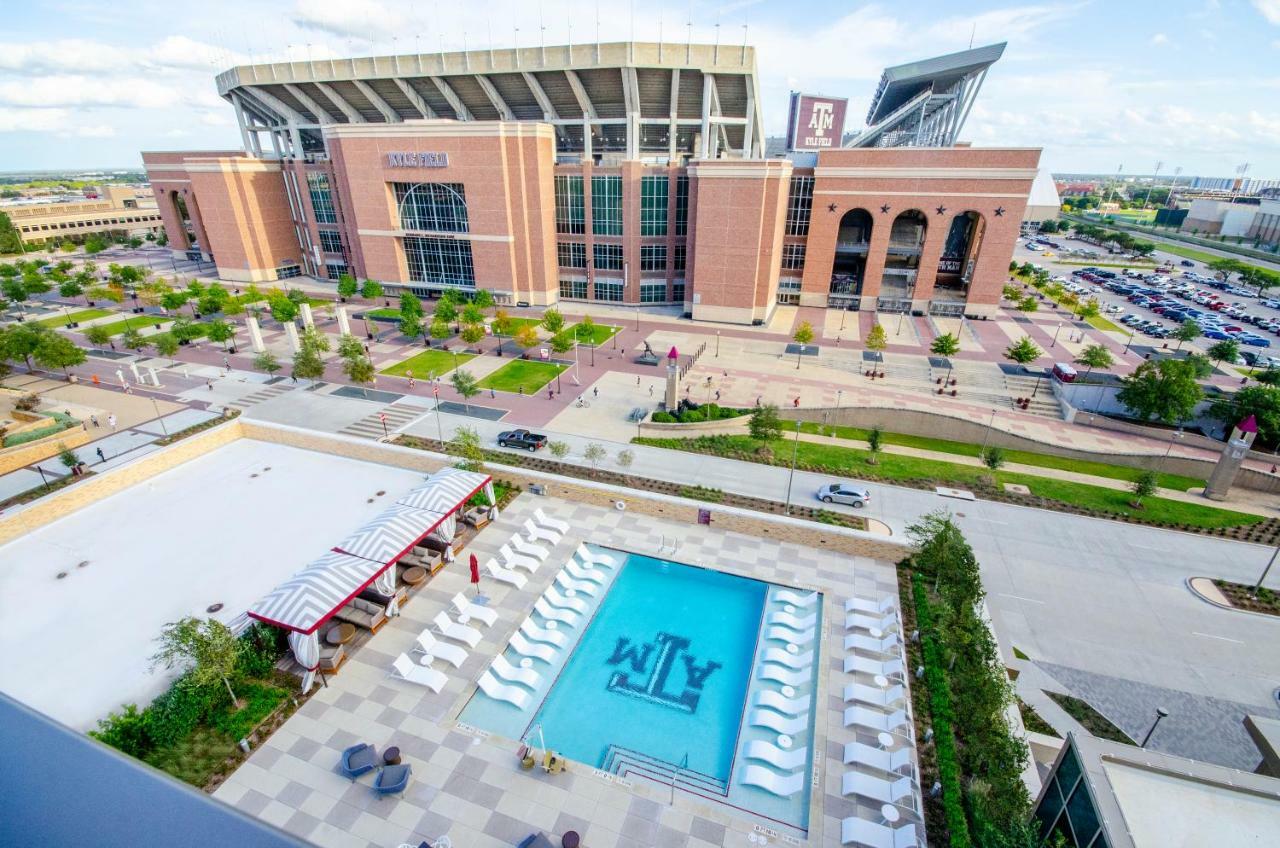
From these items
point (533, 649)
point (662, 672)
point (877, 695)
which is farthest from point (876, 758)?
point (533, 649)

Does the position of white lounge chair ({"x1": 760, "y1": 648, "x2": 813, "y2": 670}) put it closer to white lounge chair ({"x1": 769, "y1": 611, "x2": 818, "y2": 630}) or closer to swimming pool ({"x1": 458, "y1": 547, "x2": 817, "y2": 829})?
swimming pool ({"x1": 458, "y1": 547, "x2": 817, "y2": 829})

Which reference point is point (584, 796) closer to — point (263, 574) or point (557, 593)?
point (557, 593)

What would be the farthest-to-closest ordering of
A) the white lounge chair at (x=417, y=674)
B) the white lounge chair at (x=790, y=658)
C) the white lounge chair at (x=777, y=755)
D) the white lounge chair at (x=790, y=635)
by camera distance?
the white lounge chair at (x=790, y=635) < the white lounge chair at (x=790, y=658) < the white lounge chair at (x=417, y=674) < the white lounge chair at (x=777, y=755)

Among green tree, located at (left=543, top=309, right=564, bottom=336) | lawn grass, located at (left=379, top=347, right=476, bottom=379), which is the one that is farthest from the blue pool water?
green tree, located at (left=543, top=309, right=564, bottom=336)

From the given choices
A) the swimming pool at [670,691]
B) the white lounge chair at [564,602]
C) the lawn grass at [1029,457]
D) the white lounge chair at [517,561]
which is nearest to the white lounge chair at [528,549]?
the white lounge chair at [517,561]

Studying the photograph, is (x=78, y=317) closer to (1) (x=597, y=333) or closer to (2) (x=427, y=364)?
(2) (x=427, y=364)

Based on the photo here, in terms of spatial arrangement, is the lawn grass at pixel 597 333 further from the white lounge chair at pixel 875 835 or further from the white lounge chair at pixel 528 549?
the white lounge chair at pixel 875 835

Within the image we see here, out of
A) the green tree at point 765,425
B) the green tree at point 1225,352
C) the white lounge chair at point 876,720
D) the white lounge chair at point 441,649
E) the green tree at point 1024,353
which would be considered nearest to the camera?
the white lounge chair at point 876,720
